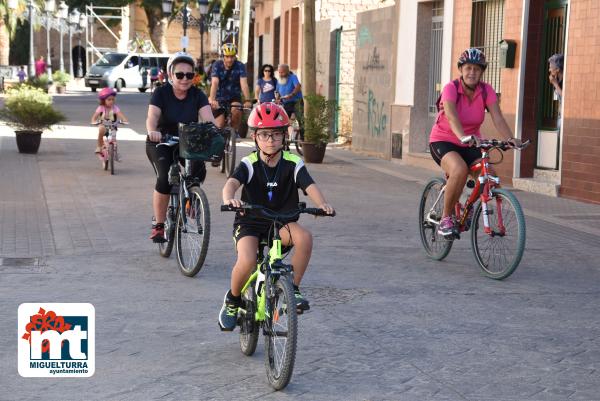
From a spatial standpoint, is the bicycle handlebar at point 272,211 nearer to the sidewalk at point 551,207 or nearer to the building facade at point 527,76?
the sidewalk at point 551,207

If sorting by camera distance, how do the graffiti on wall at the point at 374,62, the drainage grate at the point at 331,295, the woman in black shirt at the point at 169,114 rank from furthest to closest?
the graffiti on wall at the point at 374,62 < the woman in black shirt at the point at 169,114 < the drainage grate at the point at 331,295

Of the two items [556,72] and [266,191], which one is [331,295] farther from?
[556,72]

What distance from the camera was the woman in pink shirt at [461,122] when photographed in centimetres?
935

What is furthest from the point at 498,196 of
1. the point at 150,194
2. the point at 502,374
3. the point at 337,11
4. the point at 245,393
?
the point at 337,11

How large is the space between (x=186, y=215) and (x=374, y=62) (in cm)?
1457

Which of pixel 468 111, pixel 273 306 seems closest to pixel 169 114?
pixel 468 111

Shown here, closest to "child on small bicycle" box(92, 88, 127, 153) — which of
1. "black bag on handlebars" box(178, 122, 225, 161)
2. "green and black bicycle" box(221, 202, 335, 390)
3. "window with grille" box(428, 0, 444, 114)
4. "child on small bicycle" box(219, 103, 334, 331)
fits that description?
"window with grille" box(428, 0, 444, 114)

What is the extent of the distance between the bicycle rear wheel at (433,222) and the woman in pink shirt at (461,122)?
227mm

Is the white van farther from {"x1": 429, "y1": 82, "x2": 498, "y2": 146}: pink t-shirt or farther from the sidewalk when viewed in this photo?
{"x1": 429, "y1": 82, "x2": 498, "y2": 146}: pink t-shirt

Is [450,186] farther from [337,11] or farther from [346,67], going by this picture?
[337,11]

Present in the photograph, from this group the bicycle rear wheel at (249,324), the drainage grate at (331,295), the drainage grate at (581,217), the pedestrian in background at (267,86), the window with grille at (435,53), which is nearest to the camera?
the bicycle rear wheel at (249,324)

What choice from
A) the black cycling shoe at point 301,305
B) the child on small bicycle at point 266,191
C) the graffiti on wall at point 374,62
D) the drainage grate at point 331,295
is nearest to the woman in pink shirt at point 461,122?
the drainage grate at point 331,295

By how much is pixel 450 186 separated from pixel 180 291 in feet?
8.19

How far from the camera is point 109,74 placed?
202ft
